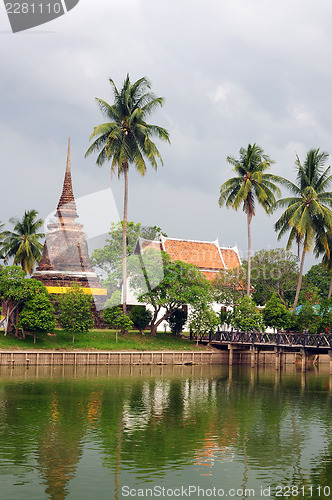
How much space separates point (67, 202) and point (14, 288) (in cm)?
2525

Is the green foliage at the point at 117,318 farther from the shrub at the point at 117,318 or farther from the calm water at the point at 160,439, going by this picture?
the calm water at the point at 160,439

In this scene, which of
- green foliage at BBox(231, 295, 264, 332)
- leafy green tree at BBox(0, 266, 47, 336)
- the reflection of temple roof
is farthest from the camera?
the reflection of temple roof

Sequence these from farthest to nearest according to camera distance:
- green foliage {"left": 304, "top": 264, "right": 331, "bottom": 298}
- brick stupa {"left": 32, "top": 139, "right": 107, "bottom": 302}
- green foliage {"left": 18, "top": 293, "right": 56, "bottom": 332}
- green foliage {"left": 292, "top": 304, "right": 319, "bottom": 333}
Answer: green foliage {"left": 304, "top": 264, "right": 331, "bottom": 298} → brick stupa {"left": 32, "top": 139, "right": 107, "bottom": 302} → green foliage {"left": 292, "top": 304, "right": 319, "bottom": 333} → green foliage {"left": 18, "top": 293, "right": 56, "bottom": 332}

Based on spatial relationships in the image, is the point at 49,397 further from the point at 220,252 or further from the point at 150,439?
the point at 220,252

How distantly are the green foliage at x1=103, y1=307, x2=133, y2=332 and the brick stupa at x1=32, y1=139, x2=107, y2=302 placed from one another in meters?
8.79

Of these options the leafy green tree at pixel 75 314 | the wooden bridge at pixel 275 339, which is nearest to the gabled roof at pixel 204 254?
the wooden bridge at pixel 275 339

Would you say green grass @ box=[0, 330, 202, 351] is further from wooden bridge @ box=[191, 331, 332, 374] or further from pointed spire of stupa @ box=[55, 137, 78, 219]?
pointed spire of stupa @ box=[55, 137, 78, 219]

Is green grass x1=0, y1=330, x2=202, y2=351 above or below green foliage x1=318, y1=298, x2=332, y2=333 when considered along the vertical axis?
below

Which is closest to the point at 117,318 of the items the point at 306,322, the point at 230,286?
the point at 230,286

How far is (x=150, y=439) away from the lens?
24.6 m

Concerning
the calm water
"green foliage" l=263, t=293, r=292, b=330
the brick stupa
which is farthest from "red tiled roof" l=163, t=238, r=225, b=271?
the calm water

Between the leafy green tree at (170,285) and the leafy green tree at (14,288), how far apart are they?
10.8 metres

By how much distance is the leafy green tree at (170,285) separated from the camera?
196 ft

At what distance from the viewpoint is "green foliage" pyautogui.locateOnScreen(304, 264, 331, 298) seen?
9919cm
